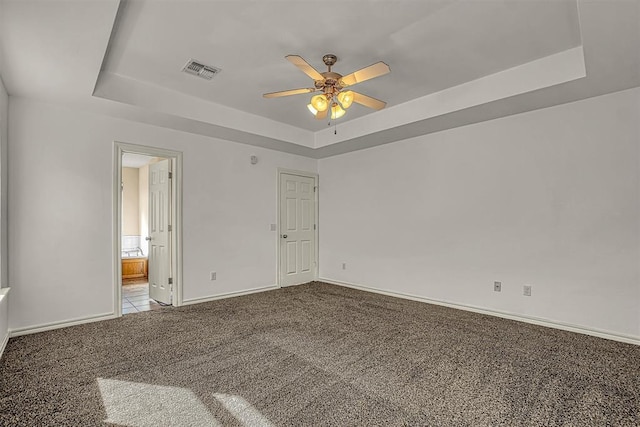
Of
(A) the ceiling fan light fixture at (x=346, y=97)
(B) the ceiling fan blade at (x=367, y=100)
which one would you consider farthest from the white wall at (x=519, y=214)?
(A) the ceiling fan light fixture at (x=346, y=97)

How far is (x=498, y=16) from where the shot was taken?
2.49 m

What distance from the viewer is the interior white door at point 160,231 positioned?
Result: 4.57 metres

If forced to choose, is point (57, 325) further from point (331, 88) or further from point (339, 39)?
point (339, 39)

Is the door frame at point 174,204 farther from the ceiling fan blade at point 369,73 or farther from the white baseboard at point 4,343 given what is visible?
the ceiling fan blade at point 369,73

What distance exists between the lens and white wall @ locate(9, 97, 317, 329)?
134 inches

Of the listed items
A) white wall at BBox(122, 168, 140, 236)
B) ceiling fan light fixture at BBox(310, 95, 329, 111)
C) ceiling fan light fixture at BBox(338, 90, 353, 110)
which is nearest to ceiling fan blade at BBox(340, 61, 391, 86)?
ceiling fan light fixture at BBox(338, 90, 353, 110)

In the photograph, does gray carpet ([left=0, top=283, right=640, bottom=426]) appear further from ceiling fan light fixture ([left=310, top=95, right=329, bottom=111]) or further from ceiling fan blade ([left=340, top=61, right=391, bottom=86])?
ceiling fan blade ([left=340, top=61, right=391, bottom=86])

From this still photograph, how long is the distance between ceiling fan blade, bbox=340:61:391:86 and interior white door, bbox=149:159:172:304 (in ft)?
9.67

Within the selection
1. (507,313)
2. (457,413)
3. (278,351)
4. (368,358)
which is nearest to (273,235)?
(278,351)

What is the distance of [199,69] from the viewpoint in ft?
10.9

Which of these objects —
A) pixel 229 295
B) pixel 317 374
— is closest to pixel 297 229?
pixel 229 295

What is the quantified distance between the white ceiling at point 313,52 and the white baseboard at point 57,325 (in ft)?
7.77

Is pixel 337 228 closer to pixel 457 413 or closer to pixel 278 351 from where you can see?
pixel 278 351

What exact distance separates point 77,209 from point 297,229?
10.8 feet
